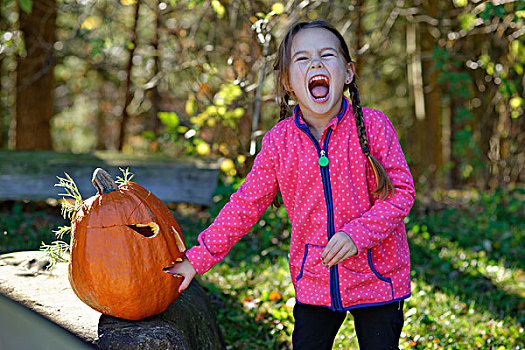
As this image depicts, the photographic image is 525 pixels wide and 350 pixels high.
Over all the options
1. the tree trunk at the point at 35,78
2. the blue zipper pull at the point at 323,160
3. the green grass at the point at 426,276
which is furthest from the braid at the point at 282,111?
the tree trunk at the point at 35,78

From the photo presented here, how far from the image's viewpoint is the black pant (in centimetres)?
246

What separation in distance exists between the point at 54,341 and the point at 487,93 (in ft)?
25.6

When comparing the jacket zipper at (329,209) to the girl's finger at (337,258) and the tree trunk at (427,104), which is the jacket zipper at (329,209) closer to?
the girl's finger at (337,258)

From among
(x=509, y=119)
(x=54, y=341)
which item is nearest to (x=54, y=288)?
(x=54, y=341)

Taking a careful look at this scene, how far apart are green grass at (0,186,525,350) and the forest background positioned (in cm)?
1

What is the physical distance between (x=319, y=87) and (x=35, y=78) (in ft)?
16.1

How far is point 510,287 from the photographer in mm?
4504

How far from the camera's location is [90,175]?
17.0 ft

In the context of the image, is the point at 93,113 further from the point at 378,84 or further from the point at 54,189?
the point at 54,189

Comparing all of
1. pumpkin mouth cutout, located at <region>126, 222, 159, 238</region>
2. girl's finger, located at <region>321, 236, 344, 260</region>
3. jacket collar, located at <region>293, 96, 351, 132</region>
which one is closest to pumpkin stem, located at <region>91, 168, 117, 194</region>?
pumpkin mouth cutout, located at <region>126, 222, 159, 238</region>

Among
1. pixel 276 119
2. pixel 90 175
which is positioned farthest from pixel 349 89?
pixel 90 175

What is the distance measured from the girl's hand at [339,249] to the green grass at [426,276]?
1.30 meters

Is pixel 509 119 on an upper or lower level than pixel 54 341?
upper

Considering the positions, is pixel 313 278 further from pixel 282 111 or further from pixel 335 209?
pixel 282 111
